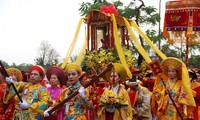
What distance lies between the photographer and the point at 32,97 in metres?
7.11

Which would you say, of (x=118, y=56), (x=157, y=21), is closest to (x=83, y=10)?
(x=157, y=21)

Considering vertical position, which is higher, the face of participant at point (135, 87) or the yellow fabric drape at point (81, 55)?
the yellow fabric drape at point (81, 55)

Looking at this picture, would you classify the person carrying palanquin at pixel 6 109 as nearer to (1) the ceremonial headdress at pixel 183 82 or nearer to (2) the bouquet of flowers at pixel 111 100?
(2) the bouquet of flowers at pixel 111 100

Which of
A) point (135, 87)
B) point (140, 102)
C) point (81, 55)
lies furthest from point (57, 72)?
point (81, 55)

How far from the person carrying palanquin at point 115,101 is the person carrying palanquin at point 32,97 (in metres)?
1.04

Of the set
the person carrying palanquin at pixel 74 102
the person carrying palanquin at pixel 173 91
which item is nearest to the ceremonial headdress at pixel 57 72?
the person carrying palanquin at pixel 74 102

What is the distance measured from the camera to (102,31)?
14.5 metres

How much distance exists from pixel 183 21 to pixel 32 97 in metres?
4.74

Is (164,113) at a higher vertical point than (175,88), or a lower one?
lower

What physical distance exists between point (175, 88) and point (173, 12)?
3512 mm

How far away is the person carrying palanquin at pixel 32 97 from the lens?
7.03m

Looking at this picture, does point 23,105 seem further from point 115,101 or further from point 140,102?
point 140,102

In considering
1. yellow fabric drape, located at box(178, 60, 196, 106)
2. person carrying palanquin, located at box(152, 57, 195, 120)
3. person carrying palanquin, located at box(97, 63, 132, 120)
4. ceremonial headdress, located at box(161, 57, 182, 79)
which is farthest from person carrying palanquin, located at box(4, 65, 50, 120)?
yellow fabric drape, located at box(178, 60, 196, 106)

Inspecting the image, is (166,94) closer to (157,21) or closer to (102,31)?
(102,31)
